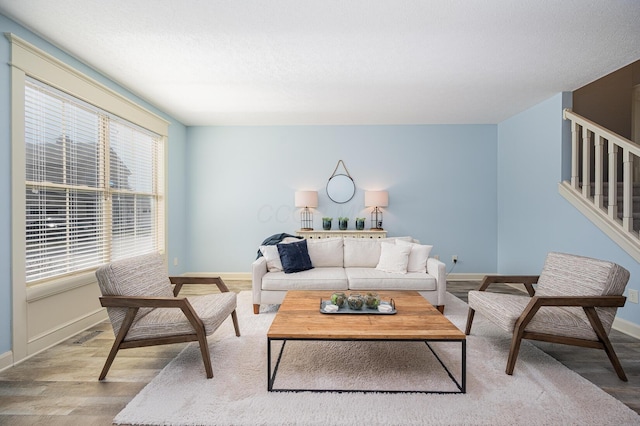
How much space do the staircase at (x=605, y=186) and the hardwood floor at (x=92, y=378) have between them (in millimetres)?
1064

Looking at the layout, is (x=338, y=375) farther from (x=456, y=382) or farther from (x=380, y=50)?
(x=380, y=50)

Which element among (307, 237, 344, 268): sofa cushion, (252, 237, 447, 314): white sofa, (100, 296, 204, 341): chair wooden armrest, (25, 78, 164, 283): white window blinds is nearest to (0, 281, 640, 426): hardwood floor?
(100, 296, 204, 341): chair wooden armrest

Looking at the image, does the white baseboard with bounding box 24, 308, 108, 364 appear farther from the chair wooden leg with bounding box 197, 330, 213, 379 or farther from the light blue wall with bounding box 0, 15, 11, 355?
the chair wooden leg with bounding box 197, 330, 213, 379

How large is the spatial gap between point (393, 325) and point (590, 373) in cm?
147

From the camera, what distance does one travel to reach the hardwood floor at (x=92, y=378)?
1.81 meters

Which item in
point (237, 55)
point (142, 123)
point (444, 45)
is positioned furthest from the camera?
point (142, 123)

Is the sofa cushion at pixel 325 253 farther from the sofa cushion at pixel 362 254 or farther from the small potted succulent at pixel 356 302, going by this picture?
the small potted succulent at pixel 356 302

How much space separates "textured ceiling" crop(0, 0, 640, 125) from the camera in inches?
89.3

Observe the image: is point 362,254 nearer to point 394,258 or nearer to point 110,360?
point 394,258

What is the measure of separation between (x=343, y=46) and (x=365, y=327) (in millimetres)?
2345

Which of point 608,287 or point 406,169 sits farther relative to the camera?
point 406,169

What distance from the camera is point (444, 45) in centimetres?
273

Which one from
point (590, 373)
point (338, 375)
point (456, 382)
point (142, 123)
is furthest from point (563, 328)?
point (142, 123)

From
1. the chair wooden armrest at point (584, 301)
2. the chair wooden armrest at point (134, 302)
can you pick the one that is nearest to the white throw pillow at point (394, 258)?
the chair wooden armrest at point (584, 301)
